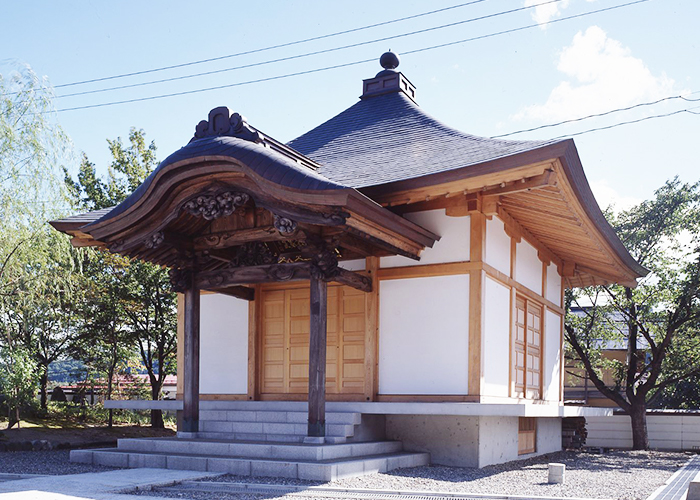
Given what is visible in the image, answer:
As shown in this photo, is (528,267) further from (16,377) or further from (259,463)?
(16,377)

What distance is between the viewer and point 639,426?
1656cm

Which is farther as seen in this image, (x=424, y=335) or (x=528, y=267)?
(x=528, y=267)

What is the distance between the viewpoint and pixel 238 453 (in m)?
8.45

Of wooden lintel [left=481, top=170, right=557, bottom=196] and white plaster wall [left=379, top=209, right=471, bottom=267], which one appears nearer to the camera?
wooden lintel [left=481, top=170, right=557, bottom=196]

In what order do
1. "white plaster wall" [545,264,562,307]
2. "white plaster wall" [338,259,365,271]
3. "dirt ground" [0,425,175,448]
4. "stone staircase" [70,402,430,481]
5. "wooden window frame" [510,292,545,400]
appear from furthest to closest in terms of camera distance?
"white plaster wall" [545,264,562,307], "dirt ground" [0,425,175,448], "wooden window frame" [510,292,545,400], "white plaster wall" [338,259,365,271], "stone staircase" [70,402,430,481]

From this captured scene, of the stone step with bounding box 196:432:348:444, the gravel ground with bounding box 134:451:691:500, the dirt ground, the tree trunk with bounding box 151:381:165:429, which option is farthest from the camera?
the tree trunk with bounding box 151:381:165:429

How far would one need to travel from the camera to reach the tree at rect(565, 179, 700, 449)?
16422 millimetres

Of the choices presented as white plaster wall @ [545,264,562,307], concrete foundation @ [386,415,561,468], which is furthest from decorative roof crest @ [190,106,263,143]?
white plaster wall @ [545,264,562,307]

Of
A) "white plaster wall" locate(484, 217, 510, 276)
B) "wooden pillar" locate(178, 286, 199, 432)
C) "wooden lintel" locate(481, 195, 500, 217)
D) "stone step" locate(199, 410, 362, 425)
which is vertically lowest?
"stone step" locate(199, 410, 362, 425)

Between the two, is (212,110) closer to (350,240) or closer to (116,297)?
(350,240)

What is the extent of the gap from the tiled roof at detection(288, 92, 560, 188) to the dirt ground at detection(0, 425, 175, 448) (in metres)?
6.71

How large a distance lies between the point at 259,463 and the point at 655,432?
1297cm

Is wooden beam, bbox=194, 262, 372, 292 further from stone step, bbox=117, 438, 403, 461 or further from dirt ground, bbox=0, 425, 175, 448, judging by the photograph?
dirt ground, bbox=0, 425, 175, 448

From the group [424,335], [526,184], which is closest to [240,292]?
[424,335]
